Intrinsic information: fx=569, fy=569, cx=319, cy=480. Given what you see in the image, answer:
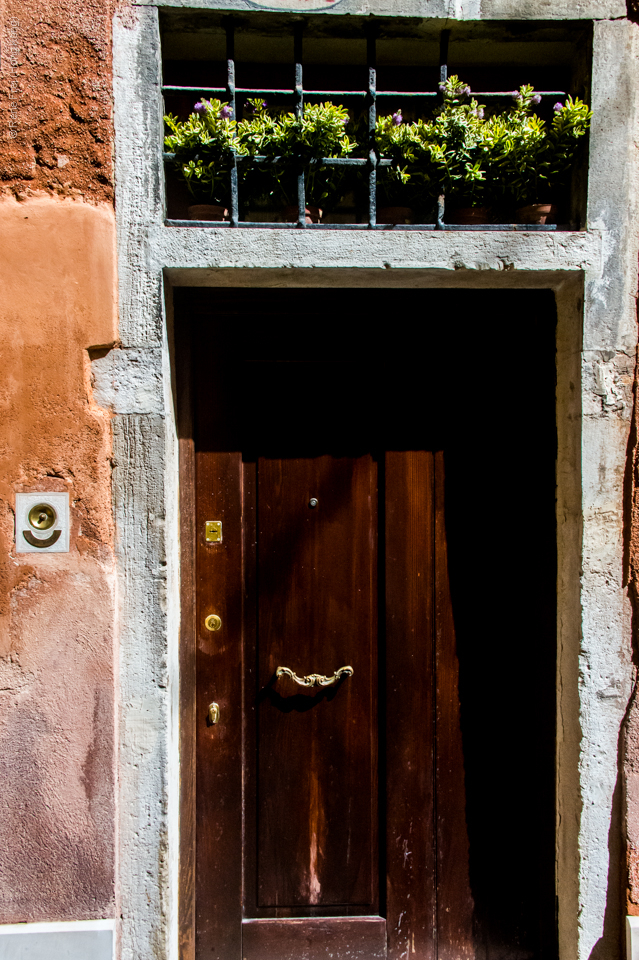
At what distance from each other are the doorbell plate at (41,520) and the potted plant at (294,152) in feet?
4.38

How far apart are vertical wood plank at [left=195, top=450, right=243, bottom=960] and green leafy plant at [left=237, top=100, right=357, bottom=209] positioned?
40.8 inches

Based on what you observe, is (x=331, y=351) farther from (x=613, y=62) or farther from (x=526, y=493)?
(x=613, y=62)

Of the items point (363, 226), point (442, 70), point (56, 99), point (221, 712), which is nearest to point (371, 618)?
point (221, 712)

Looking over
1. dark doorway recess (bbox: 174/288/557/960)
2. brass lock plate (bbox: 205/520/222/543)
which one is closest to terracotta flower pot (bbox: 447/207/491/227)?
dark doorway recess (bbox: 174/288/557/960)

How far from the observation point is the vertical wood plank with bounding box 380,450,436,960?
87.4 inches

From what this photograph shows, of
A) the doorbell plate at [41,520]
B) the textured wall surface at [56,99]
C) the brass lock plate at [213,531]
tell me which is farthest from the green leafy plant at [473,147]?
the doorbell plate at [41,520]

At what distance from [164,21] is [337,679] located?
251cm

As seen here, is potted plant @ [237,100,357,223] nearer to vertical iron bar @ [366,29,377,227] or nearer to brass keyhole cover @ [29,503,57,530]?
vertical iron bar @ [366,29,377,227]

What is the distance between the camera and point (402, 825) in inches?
88.3

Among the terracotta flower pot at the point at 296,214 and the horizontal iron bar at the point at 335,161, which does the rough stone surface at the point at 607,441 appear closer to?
the horizontal iron bar at the point at 335,161

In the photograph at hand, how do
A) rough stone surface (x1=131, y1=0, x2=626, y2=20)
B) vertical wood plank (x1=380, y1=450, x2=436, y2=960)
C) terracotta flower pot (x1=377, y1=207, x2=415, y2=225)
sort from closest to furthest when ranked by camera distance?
rough stone surface (x1=131, y1=0, x2=626, y2=20), terracotta flower pot (x1=377, y1=207, x2=415, y2=225), vertical wood plank (x1=380, y1=450, x2=436, y2=960)

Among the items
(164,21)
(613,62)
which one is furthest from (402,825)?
(164,21)

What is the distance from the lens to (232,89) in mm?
2039

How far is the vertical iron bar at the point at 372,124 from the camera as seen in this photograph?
6.72ft
